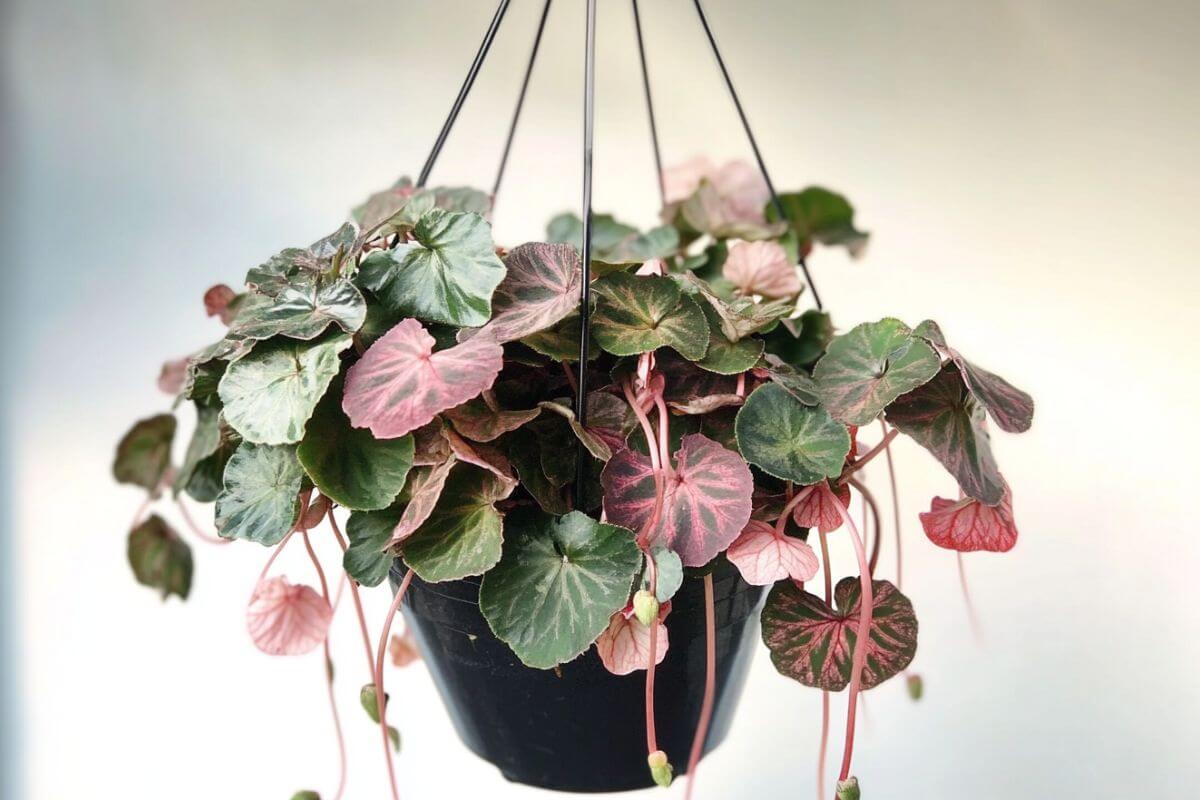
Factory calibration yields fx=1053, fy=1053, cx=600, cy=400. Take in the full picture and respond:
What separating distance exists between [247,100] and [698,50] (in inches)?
25.5

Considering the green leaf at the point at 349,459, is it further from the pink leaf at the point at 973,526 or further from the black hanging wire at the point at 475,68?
the pink leaf at the point at 973,526

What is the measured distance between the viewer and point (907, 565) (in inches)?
58.2

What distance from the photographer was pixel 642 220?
159 cm

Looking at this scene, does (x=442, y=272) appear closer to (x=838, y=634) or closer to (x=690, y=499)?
(x=690, y=499)

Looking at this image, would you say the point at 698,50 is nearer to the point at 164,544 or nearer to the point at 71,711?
the point at 164,544

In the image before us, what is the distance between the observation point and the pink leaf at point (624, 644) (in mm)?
682

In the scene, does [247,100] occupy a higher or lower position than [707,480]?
higher

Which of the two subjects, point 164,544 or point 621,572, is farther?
point 164,544

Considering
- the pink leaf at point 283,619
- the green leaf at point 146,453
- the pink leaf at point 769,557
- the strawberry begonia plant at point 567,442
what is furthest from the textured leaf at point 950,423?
the green leaf at point 146,453

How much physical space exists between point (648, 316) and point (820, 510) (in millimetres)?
175

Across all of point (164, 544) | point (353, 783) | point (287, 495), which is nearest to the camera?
point (287, 495)

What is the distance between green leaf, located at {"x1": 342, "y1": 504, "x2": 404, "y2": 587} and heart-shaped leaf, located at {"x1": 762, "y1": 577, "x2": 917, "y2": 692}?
0.85 ft

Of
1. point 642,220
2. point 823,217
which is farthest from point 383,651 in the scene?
point 642,220

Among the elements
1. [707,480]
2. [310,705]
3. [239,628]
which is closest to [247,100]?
[239,628]
